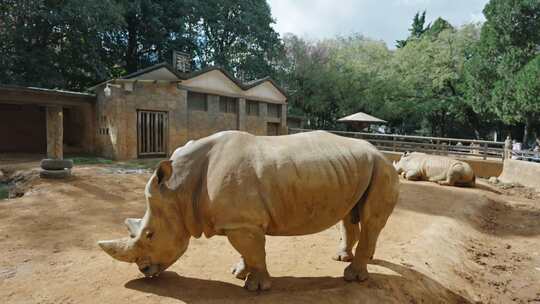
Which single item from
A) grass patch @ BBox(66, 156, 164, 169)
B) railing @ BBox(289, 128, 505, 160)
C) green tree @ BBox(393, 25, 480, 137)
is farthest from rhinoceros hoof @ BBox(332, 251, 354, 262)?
green tree @ BBox(393, 25, 480, 137)

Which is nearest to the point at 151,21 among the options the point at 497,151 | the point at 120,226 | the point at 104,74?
the point at 104,74

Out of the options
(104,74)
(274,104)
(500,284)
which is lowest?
(500,284)

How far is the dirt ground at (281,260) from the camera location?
10.4 ft

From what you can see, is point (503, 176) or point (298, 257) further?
point (503, 176)

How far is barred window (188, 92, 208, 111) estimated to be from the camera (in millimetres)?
15952

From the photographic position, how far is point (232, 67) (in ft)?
88.3

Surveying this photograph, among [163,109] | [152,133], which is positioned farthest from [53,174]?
[163,109]

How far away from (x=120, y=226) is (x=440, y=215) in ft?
22.4

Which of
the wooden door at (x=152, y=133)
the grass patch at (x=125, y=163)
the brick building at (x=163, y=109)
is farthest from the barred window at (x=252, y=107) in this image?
the grass patch at (x=125, y=163)

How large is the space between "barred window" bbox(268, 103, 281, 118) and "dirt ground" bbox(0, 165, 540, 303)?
42.8 ft

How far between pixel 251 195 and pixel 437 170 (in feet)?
35.1

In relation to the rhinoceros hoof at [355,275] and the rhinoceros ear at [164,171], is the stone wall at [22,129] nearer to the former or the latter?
the rhinoceros ear at [164,171]

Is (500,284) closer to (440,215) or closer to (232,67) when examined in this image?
(440,215)

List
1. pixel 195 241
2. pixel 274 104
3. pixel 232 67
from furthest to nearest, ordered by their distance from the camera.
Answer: pixel 232 67 → pixel 274 104 → pixel 195 241
